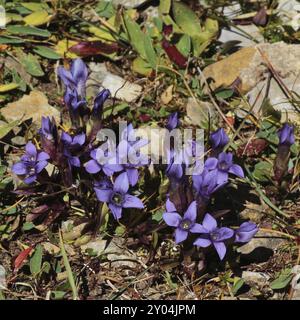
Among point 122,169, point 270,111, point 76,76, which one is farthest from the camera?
point 270,111

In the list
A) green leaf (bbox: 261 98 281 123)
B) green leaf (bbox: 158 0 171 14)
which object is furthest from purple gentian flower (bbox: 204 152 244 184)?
green leaf (bbox: 158 0 171 14)

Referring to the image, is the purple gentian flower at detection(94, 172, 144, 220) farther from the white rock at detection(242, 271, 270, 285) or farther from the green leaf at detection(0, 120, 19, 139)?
the green leaf at detection(0, 120, 19, 139)

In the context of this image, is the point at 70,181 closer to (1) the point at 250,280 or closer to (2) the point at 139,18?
(1) the point at 250,280

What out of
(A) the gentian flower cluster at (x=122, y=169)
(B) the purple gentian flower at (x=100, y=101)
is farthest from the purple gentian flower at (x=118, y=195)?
(B) the purple gentian flower at (x=100, y=101)

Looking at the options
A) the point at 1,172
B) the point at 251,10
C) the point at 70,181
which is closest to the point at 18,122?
the point at 1,172

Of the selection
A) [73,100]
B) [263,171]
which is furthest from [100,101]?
[263,171]

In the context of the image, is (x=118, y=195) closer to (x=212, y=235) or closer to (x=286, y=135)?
(x=212, y=235)
